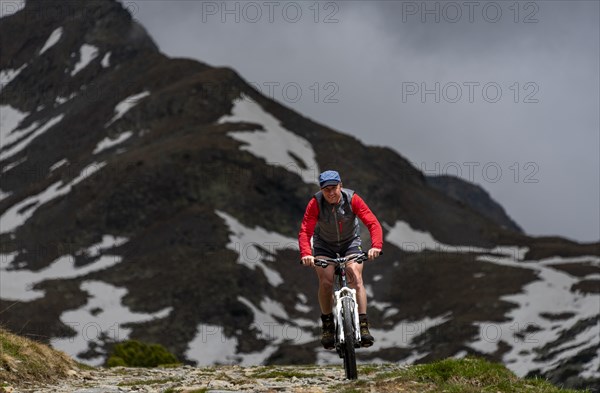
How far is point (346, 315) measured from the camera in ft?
58.5

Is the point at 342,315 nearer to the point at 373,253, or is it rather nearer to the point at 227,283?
the point at 373,253

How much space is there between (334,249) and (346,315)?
54.8 inches

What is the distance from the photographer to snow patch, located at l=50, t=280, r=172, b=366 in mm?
136375

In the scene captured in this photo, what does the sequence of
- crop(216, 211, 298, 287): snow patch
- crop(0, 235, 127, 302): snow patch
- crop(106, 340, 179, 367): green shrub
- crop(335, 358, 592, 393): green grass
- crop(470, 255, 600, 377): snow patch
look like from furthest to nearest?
crop(216, 211, 298, 287): snow patch < crop(0, 235, 127, 302): snow patch < crop(470, 255, 600, 377): snow patch < crop(106, 340, 179, 367): green shrub < crop(335, 358, 592, 393): green grass

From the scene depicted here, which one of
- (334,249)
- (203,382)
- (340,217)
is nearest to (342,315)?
(334,249)

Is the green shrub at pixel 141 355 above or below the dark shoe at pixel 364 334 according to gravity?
above

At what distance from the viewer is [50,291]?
155750 millimetres

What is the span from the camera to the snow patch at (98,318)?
447ft

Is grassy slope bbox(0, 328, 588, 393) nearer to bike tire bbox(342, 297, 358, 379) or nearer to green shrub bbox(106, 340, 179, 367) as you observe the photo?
bike tire bbox(342, 297, 358, 379)

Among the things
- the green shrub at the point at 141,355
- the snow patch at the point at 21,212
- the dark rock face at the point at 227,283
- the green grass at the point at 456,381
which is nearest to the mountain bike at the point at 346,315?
the green grass at the point at 456,381

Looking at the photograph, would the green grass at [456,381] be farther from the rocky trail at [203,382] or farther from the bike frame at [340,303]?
the bike frame at [340,303]

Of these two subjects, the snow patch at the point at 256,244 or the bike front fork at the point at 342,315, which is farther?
the snow patch at the point at 256,244

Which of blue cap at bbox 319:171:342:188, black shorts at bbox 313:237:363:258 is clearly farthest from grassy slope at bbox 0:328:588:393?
blue cap at bbox 319:171:342:188

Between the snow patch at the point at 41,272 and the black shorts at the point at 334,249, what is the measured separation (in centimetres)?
14197
